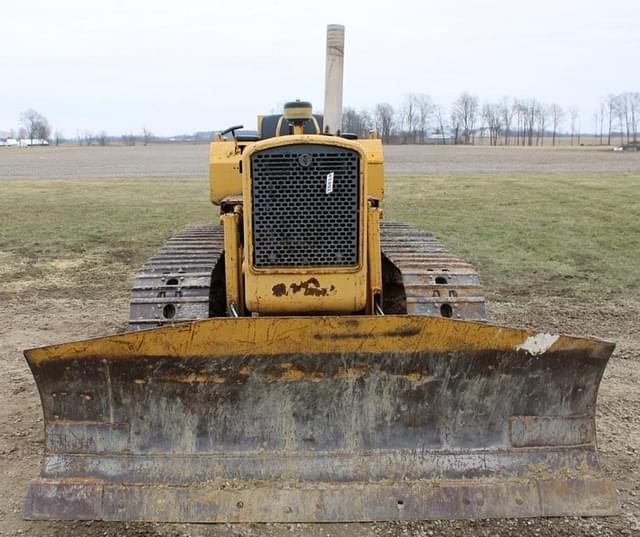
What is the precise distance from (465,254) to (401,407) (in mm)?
8465

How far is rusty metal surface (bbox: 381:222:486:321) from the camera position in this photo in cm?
548

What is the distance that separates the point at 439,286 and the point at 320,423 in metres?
1.69

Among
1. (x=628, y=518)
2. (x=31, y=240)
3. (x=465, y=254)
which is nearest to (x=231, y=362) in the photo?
(x=628, y=518)

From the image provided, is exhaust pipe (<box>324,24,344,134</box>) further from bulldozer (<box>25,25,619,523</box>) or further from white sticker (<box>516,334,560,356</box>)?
white sticker (<box>516,334,560,356</box>)

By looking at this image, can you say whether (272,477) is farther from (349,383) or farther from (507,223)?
(507,223)

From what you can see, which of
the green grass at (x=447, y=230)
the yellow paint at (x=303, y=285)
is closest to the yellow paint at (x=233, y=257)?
the yellow paint at (x=303, y=285)

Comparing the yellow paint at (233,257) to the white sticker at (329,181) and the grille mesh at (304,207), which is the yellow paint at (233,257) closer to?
the grille mesh at (304,207)

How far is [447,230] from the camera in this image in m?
15.3

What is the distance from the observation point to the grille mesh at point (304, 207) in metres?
4.70

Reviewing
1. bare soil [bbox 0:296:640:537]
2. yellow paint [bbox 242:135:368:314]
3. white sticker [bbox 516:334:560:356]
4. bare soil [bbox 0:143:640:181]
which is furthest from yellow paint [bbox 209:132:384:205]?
bare soil [bbox 0:143:640:181]

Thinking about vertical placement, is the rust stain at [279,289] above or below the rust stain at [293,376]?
above

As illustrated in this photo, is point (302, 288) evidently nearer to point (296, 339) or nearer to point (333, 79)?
point (296, 339)

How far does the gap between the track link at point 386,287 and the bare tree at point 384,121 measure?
9201 cm

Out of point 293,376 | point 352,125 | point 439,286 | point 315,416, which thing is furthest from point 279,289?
point 352,125
